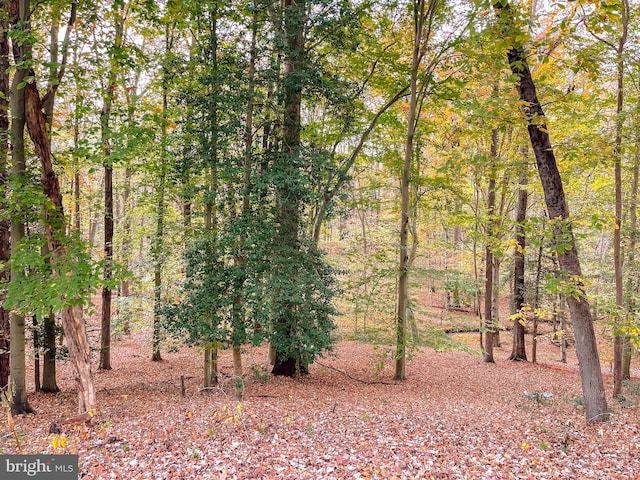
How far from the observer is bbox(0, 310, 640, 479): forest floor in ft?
14.1

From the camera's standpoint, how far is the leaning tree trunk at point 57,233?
5.75m

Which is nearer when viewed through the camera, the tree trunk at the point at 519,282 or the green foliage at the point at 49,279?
the green foliage at the point at 49,279

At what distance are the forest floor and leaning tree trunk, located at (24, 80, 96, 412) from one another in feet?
1.95

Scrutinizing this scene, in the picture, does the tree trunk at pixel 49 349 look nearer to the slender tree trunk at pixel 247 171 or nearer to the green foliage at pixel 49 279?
the green foliage at pixel 49 279

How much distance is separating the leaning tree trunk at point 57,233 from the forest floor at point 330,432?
0.59 metres

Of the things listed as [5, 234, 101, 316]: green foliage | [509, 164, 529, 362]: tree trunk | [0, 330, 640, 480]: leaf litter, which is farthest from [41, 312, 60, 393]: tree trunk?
[509, 164, 529, 362]: tree trunk

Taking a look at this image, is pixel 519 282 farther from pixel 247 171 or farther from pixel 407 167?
pixel 247 171

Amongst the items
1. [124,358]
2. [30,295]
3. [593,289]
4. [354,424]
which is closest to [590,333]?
Result: [354,424]

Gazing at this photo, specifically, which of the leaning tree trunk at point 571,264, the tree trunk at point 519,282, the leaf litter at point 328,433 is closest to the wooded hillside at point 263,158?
the leaning tree trunk at point 571,264

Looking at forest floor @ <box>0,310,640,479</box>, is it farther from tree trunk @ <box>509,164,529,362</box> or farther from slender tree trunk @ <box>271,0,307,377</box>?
tree trunk @ <box>509,164,529,362</box>

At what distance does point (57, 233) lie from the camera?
570cm

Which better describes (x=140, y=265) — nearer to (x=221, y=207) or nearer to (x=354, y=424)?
(x=221, y=207)

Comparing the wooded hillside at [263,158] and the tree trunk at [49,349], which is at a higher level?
the wooded hillside at [263,158]

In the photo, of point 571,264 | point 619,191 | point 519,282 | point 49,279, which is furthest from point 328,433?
point 519,282
